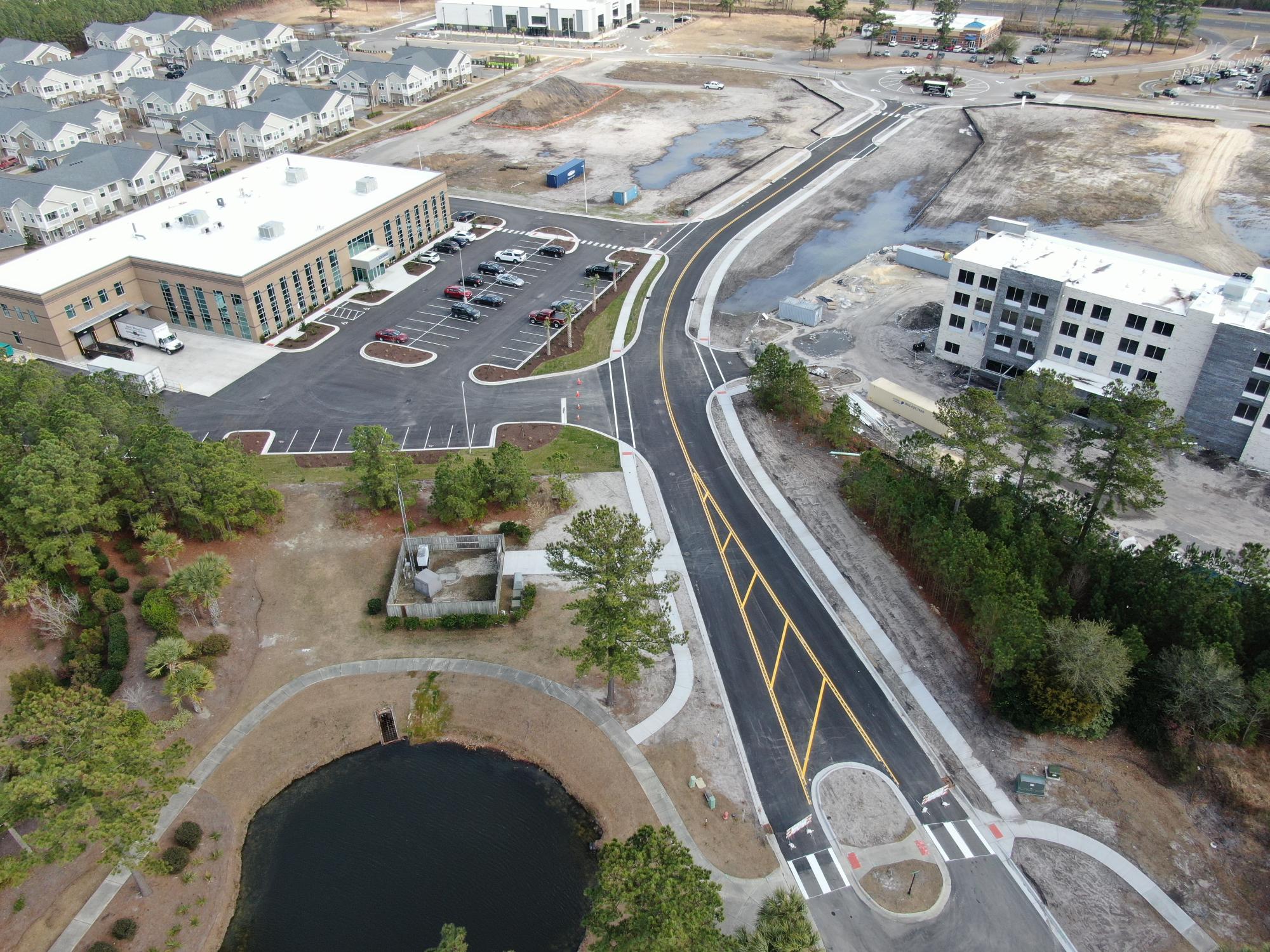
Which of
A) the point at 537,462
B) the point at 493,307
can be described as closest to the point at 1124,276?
the point at 537,462

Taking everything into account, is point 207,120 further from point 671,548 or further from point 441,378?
point 671,548

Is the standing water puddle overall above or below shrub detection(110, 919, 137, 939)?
above

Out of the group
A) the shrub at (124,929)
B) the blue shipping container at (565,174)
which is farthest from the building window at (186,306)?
the shrub at (124,929)

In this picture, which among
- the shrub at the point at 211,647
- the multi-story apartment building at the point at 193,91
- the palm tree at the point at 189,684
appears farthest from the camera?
the multi-story apartment building at the point at 193,91

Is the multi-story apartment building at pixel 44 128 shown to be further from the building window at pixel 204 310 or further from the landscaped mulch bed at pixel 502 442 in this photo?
the landscaped mulch bed at pixel 502 442

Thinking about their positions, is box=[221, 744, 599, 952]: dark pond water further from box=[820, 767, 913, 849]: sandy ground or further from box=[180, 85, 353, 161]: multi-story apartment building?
box=[180, 85, 353, 161]: multi-story apartment building

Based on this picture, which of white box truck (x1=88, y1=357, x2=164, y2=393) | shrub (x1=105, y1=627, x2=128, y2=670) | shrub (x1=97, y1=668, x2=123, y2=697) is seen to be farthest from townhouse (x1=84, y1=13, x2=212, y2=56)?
shrub (x1=97, y1=668, x2=123, y2=697)

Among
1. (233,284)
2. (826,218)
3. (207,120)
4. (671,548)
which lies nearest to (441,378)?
(233,284)
